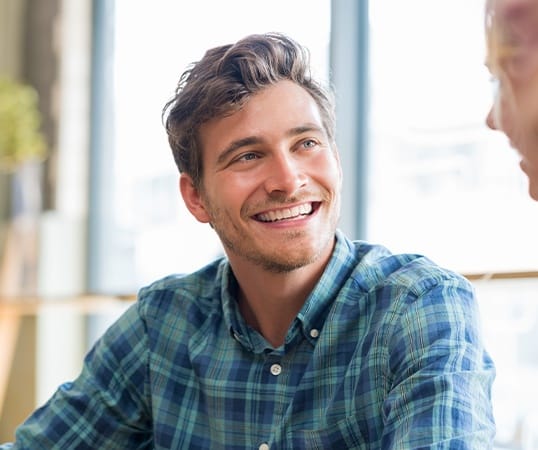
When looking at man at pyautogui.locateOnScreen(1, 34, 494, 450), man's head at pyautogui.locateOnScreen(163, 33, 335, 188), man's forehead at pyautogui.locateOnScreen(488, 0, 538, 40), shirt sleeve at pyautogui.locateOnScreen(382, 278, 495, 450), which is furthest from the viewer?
man's head at pyautogui.locateOnScreen(163, 33, 335, 188)

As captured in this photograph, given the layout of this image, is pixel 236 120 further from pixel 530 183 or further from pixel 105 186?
pixel 105 186

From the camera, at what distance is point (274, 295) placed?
165 centimetres

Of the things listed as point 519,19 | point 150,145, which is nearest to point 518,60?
point 519,19

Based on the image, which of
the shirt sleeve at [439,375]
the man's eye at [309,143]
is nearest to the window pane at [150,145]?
the man's eye at [309,143]

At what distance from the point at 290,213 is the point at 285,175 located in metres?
0.07

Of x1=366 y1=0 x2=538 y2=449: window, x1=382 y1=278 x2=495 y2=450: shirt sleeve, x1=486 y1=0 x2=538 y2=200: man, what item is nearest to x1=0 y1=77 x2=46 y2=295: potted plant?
x1=366 y1=0 x2=538 y2=449: window

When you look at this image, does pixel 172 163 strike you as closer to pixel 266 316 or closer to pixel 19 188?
pixel 19 188

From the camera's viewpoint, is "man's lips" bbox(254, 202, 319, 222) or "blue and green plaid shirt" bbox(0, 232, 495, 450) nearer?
"blue and green plaid shirt" bbox(0, 232, 495, 450)

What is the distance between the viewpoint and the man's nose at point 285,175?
Result: 158cm

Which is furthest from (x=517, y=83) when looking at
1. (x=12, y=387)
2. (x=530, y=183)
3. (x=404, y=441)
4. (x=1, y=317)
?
(x=12, y=387)

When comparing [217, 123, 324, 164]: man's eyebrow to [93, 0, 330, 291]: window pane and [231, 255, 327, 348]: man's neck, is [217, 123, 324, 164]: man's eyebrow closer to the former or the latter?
[231, 255, 327, 348]: man's neck

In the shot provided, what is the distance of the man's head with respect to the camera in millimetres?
1646

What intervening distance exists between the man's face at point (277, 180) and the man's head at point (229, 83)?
0.07 ft

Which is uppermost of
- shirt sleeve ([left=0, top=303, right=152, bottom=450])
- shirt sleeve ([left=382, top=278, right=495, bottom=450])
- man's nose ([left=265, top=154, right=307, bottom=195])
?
man's nose ([left=265, top=154, right=307, bottom=195])
